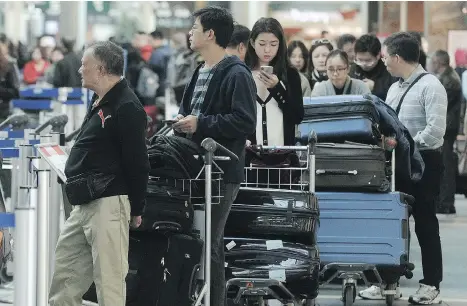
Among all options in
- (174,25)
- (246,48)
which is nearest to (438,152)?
(246,48)

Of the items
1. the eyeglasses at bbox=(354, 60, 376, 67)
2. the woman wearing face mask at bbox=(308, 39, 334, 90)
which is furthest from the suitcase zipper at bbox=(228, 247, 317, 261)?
the woman wearing face mask at bbox=(308, 39, 334, 90)

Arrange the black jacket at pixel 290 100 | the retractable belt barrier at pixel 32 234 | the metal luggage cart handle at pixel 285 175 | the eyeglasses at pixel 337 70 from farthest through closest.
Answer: the eyeglasses at pixel 337 70 < the black jacket at pixel 290 100 < the metal luggage cart handle at pixel 285 175 < the retractable belt barrier at pixel 32 234

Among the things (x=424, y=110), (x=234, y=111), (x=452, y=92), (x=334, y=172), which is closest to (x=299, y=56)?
(x=424, y=110)

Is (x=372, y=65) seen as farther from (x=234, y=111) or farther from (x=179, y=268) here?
(x=179, y=268)

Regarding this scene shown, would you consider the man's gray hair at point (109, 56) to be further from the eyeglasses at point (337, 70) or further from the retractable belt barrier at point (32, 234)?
the eyeglasses at point (337, 70)

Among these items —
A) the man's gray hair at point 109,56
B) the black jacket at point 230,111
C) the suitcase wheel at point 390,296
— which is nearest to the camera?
the man's gray hair at point 109,56

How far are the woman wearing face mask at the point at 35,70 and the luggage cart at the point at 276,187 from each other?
16525mm

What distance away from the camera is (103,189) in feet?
20.2

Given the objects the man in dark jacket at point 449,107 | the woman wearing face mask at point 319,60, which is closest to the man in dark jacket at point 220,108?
the woman wearing face mask at point 319,60

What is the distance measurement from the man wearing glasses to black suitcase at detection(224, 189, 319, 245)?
1.77 m

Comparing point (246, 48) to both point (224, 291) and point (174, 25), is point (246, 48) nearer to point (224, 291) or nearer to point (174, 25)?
point (224, 291)

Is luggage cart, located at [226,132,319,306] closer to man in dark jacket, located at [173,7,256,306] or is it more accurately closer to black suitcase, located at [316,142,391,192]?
black suitcase, located at [316,142,391,192]

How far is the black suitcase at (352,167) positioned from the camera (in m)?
8.45

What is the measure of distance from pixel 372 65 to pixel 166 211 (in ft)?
16.4
